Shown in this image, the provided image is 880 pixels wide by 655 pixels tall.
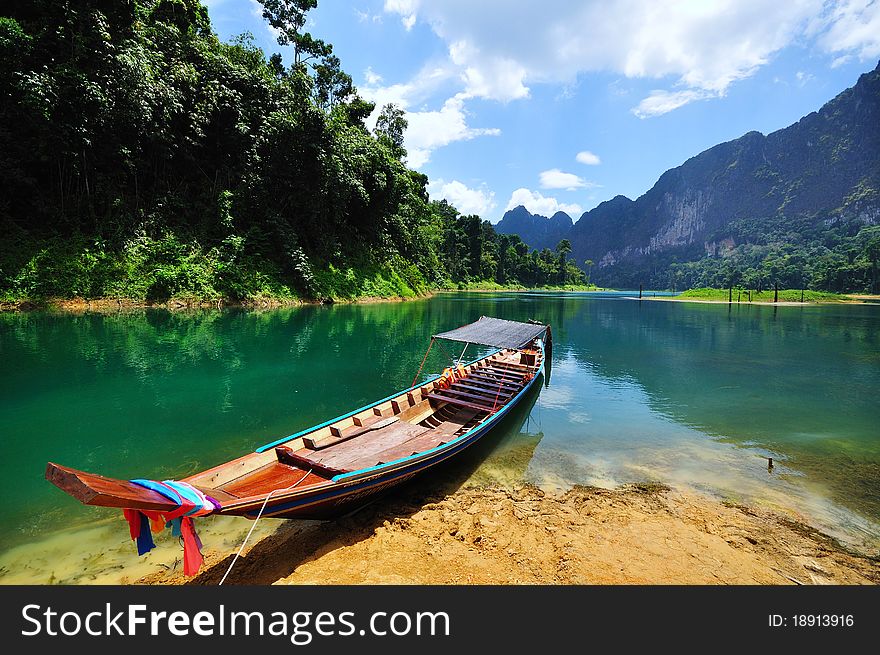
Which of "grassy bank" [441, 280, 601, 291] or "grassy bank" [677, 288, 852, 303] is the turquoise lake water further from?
"grassy bank" [441, 280, 601, 291]

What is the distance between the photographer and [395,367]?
15906 mm

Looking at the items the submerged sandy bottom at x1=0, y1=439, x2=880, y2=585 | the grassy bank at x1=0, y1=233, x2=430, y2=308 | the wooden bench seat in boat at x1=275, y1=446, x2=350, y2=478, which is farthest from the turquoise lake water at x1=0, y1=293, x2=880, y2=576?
the wooden bench seat in boat at x1=275, y1=446, x2=350, y2=478

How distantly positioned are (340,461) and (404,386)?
24.3 feet

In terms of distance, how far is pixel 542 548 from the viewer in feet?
16.7

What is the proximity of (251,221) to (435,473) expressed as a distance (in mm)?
33025

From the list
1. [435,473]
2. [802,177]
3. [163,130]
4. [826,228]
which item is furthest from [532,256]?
[802,177]

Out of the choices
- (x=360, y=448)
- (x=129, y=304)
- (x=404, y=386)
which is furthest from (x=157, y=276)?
(x=360, y=448)

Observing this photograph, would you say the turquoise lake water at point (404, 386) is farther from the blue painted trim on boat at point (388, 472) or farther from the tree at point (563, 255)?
the tree at point (563, 255)

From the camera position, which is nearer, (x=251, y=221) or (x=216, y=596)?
(x=216, y=596)

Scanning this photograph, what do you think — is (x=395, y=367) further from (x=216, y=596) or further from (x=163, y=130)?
(x=163, y=130)

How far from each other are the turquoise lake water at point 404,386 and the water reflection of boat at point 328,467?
1.23m

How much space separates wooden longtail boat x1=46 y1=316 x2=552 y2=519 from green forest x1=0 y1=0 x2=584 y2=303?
81.4 feet

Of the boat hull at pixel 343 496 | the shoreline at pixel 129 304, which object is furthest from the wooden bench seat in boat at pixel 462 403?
the shoreline at pixel 129 304

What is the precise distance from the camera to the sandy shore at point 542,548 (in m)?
4.53
